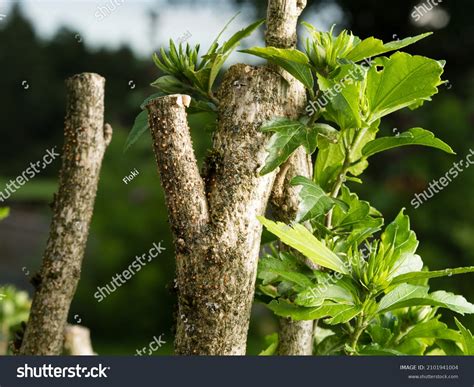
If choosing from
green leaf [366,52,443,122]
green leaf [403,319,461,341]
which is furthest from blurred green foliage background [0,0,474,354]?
green leaf [366,52,443,122]

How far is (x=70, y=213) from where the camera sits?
5.26 ft

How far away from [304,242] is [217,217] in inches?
7.3

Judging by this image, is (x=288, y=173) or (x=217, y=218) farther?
(x=288, y=173)

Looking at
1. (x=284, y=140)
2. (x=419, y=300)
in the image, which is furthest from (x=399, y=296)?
(x=284, y=140)

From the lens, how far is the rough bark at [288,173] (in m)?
1.36

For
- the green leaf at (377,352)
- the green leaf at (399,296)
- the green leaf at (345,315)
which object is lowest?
the green leaf at (377,352)

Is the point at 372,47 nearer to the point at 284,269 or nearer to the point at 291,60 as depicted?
the point at 291,60

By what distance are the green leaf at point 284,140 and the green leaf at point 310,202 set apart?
6 cm

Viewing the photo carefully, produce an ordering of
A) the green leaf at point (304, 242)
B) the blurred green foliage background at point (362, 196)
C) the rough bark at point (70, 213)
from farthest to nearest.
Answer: the blurred green foliage background at point (362, 196), the rough bark at point (70, 213), the green leaf at point (304, 242)

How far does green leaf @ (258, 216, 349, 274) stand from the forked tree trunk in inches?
4.6

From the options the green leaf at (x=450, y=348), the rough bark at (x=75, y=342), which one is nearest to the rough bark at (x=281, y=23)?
the green leaf at (x=450, y=348)

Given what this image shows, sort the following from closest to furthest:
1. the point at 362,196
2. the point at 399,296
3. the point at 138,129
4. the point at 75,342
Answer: the point at 399,296 → the point at 138,129 → the point at 75,342 → the point at 362,196

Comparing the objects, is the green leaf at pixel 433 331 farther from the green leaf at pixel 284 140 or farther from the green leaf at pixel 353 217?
the green leaf at pixel 284 140

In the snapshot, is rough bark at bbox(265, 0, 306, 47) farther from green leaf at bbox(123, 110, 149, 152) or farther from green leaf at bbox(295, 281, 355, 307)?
green leaf at bbox(295, 281, 355, 307)
